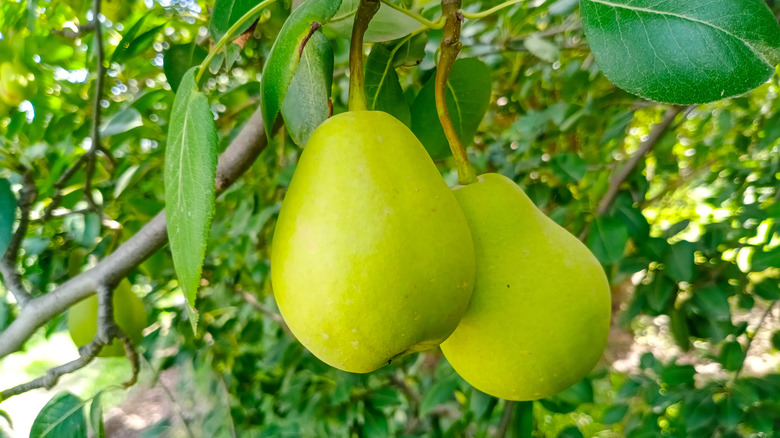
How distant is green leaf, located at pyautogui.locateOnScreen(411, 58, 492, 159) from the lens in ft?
2.21

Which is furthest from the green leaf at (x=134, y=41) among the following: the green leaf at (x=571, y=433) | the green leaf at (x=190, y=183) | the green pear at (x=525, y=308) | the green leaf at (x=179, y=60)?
the green leaf at (x=571, y=433)

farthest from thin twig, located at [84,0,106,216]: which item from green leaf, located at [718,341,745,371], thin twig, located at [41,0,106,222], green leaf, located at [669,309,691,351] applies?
green leaf, located at [718,341,745,371]

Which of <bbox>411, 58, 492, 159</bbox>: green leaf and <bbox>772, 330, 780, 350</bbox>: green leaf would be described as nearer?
<bbox>411, 58, 492, 159</bbox>: green leaf

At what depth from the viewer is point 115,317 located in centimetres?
92

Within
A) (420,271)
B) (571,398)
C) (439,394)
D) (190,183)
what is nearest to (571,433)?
(571,398)

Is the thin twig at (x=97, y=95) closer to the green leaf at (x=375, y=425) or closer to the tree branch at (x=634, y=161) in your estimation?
the green leaf at (x=375, y=425)

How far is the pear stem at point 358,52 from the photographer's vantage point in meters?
0.44

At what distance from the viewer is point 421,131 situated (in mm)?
677

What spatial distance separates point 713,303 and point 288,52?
3.27ft

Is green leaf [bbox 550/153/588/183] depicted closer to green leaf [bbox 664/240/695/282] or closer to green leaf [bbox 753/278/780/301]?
green leaf [bbox 664/240/695/282]

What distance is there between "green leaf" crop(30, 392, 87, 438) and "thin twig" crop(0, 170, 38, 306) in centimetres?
17

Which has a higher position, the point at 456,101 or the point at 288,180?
the point at 456,101

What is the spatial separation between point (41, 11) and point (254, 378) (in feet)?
3.50

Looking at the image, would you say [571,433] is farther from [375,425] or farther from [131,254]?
[131,254]
